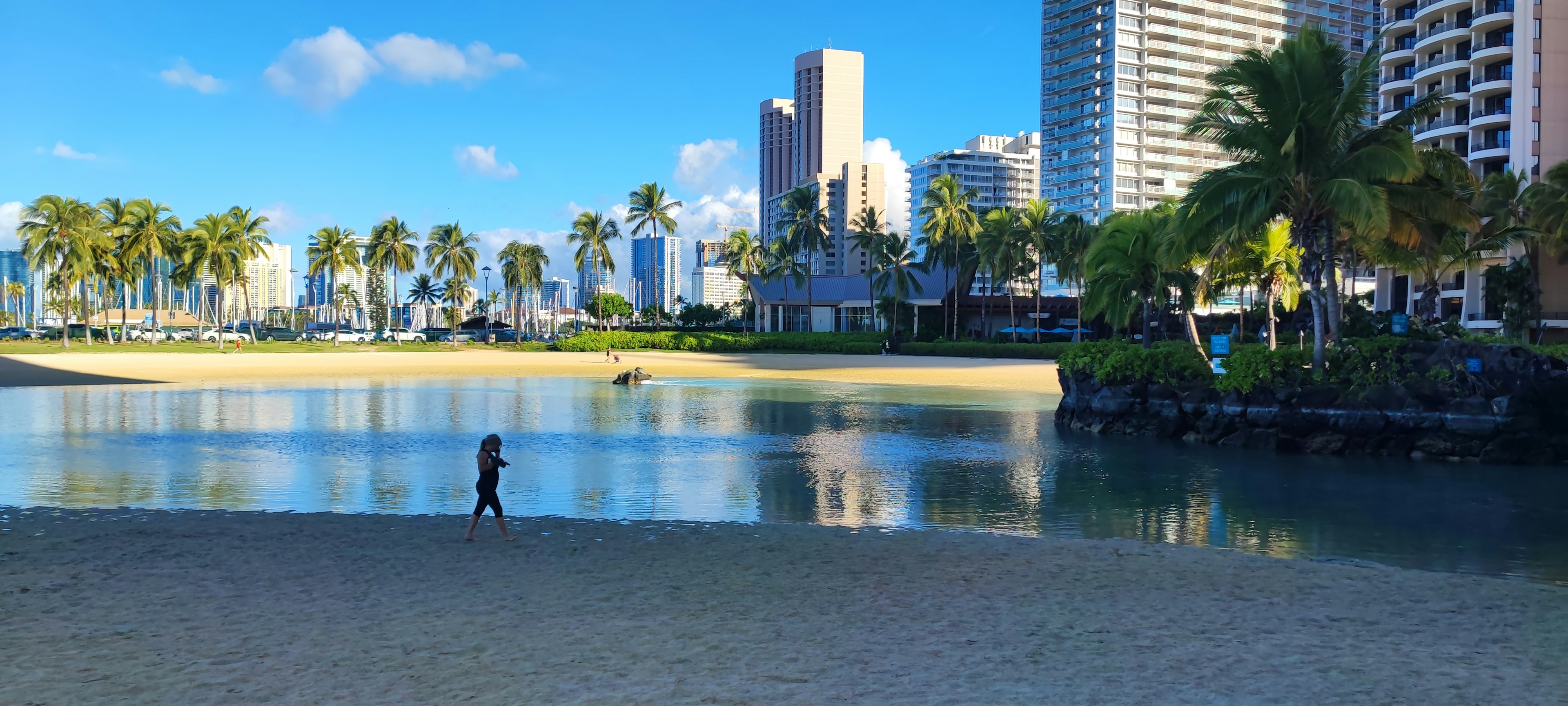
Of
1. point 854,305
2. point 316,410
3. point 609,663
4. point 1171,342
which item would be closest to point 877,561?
point 609,663

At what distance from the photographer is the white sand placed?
18.5 feet

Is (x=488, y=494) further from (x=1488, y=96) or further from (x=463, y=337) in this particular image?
(x=463, y=337)

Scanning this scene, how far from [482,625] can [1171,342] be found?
22.3 metres

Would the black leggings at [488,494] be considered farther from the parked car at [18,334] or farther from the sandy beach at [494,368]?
the parked car at [18,334]

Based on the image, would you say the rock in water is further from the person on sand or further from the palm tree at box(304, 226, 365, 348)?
the palm tree at box(304, 226, 365, 348)

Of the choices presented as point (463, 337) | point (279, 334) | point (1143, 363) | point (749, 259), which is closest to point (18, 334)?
point (279, 334)

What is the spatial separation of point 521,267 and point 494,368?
5770cm

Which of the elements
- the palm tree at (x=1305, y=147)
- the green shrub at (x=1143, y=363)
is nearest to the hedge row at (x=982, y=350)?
the green shrub at (x=1143, y=363)

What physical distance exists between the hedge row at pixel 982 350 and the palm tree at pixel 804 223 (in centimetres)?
1769

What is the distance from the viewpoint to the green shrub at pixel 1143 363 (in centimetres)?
2272

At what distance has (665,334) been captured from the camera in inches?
2790

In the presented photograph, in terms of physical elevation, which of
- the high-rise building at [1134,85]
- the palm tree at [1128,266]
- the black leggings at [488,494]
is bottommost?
the black leggings at [488,494]

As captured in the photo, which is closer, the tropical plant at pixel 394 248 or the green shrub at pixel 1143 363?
the green shrub at pixel 1143 363

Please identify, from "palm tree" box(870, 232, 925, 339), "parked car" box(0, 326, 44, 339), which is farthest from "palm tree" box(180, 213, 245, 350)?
"palm tree" box(870, 232, 925, 339)
